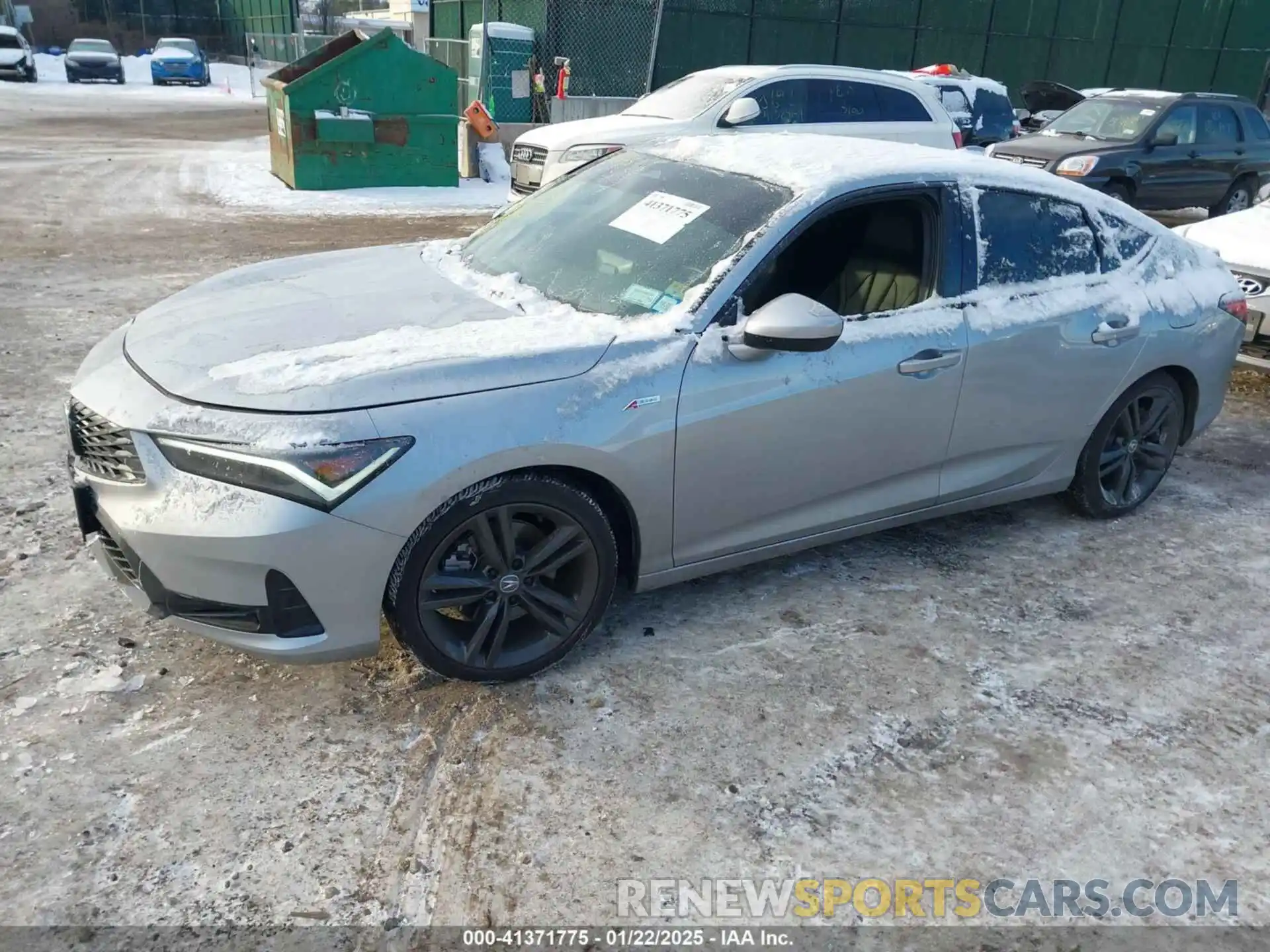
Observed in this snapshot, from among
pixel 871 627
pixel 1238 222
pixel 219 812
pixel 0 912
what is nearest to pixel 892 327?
pixel 871 627

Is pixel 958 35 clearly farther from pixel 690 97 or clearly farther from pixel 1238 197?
pixel 690 97

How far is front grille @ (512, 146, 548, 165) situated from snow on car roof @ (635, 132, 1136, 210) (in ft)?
21.5

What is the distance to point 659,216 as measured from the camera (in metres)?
3.67

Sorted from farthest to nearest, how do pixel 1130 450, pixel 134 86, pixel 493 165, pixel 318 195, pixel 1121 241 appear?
pixel 134 86, pixel 493 165, pixel 318 195, pixel 1130 450, pixel 1121 241

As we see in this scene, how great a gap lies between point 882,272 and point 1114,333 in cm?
109

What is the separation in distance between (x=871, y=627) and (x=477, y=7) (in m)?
17.7

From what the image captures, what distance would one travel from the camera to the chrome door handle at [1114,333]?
13.6 feet

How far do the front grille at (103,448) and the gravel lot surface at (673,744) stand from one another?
2.20 ft

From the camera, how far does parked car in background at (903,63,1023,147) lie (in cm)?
1677

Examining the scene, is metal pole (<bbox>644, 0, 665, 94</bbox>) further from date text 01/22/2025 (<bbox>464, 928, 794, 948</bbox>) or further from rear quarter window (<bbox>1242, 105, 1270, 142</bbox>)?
date text 01/22/2025 (<bbox>464, 928, 794, 948</bbox>)

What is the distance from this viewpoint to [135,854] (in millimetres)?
2475

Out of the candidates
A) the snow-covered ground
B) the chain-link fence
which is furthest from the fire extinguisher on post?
the snow-covered ground

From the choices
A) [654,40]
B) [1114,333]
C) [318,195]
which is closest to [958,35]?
[654,40]

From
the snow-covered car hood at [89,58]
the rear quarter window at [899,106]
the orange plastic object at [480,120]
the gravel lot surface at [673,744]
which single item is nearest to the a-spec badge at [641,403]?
the gravel lot surface at [673,744]
